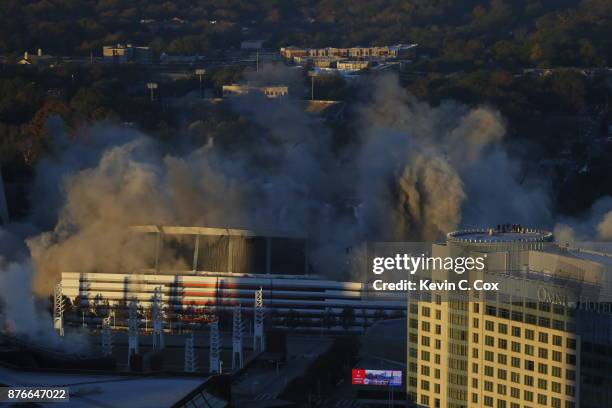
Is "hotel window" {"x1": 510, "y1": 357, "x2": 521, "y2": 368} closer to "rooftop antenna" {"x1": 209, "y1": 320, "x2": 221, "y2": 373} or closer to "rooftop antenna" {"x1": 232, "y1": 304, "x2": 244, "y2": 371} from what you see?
"rooftop antenna" {"x1": 209, "y1": 320, "x2": 221, "y2": 373}

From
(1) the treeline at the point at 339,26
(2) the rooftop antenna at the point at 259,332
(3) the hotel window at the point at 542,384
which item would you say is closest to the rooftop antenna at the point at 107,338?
(2) the rooftop antenna at the point at 259,332

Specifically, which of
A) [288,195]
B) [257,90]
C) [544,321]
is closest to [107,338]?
[288,195]

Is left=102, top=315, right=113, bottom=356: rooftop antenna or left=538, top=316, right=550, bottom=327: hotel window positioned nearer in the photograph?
left=538, top=316, right=550, bottom=327: hotel window

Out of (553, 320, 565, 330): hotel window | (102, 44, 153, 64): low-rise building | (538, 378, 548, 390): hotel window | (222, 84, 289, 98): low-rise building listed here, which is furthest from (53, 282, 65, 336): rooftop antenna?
(102, 44, 153, 64): low-rise building

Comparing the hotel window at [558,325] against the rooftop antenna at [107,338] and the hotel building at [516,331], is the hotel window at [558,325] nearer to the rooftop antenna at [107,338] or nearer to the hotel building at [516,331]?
the hotel building at [516,331]

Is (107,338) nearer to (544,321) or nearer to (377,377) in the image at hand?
(377,377)
